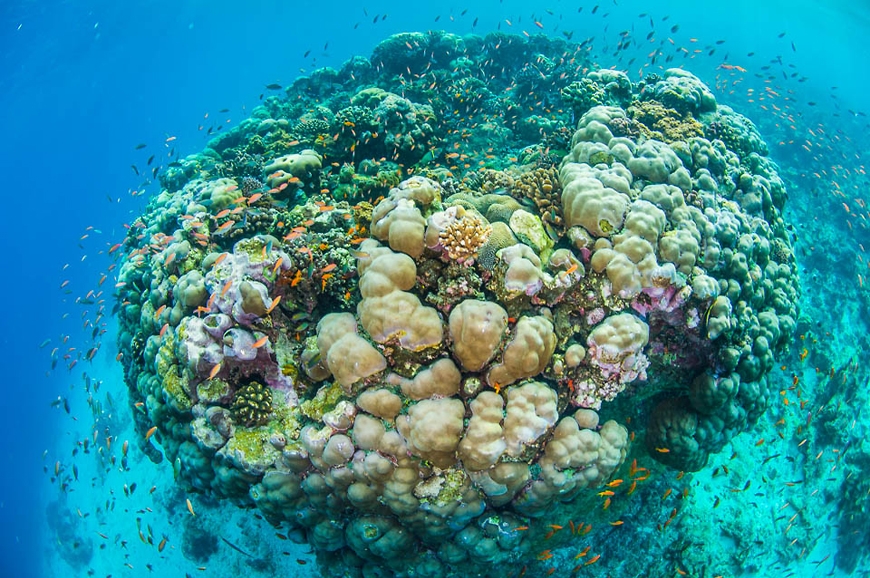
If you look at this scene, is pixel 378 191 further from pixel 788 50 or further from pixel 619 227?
pixel 788 50

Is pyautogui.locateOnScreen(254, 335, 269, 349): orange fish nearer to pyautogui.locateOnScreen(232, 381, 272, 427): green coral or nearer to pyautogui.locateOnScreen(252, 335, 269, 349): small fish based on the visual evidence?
pyautogui.locateOnScreen(252, 335, 269, 349): small fish

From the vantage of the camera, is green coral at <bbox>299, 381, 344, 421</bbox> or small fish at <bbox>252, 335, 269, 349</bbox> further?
green coral at <bbox>299, 381, 344, 421</bbox>

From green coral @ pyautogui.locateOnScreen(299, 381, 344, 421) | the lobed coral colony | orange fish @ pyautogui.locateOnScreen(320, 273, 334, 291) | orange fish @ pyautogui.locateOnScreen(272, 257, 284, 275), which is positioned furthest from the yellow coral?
green coral @ pyautogui.locateOnScreen(299, 381, 344, 421)

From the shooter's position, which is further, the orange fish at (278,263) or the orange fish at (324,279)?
the orange fish at (324,279)

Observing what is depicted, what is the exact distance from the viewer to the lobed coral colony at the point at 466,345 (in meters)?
5.17

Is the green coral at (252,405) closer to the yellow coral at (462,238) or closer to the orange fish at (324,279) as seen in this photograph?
the orange fish at (324,279)

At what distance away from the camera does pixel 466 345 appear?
501 cm

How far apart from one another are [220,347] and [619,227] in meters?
5.80

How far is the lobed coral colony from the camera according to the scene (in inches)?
204

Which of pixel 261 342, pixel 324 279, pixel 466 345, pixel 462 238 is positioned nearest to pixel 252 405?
pixel 261 342

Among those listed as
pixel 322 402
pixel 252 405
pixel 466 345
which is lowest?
pixel 252 405

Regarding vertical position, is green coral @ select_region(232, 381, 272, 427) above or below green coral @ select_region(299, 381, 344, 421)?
below

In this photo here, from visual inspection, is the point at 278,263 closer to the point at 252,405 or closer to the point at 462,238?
the point at 252,405

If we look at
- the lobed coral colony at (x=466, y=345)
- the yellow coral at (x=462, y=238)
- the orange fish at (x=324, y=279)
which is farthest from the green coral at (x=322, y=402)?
the yellow coral at (x=462, y=238)
